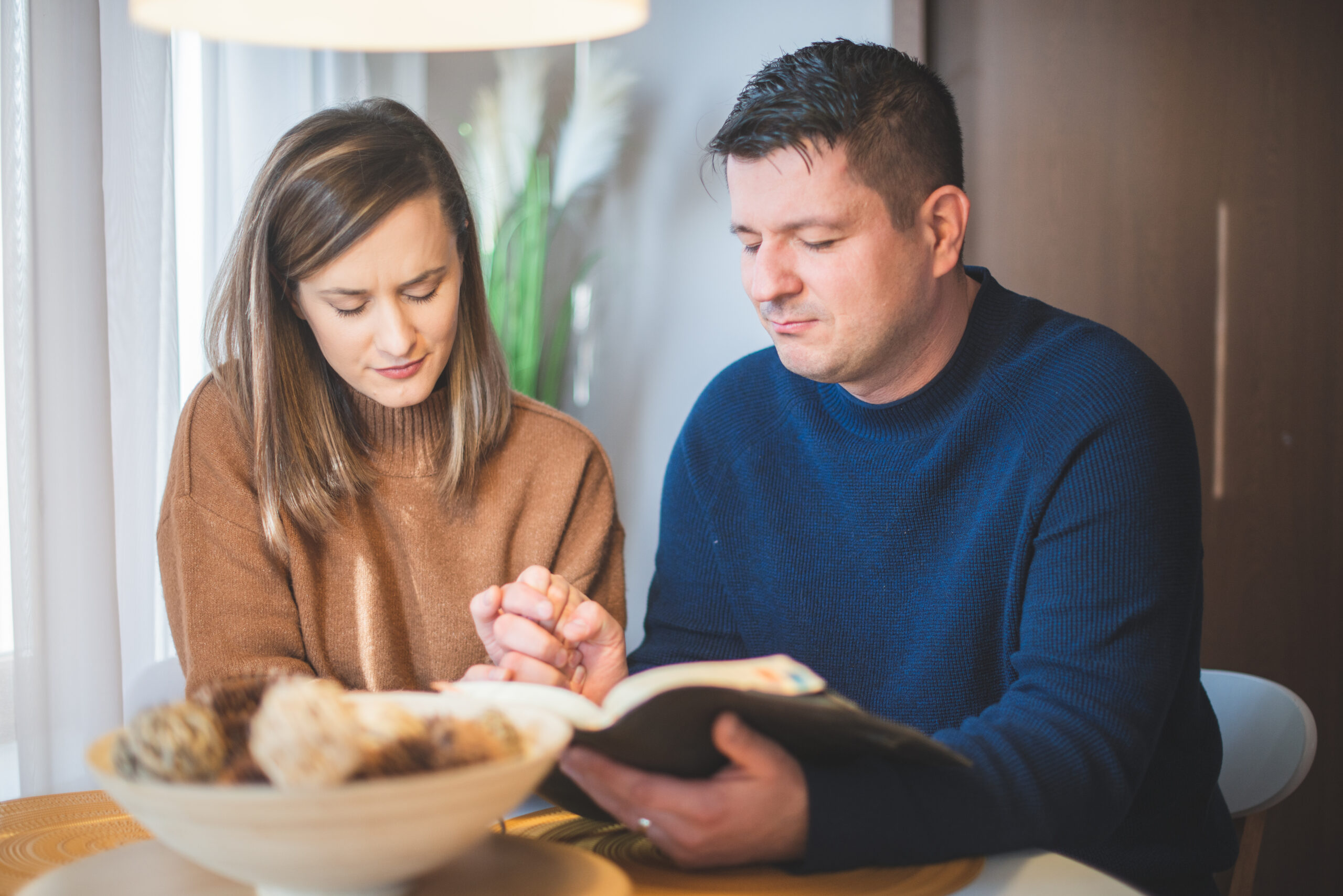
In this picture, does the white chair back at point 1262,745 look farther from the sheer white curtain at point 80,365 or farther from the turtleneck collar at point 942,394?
the sheer white curtain at point 80,365

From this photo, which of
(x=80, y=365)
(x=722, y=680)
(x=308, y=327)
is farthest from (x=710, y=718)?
(x=80, y=365)

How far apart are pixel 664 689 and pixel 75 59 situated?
1.55 m

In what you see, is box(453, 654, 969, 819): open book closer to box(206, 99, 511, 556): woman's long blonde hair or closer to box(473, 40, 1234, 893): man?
box(473, 40, 1234, 893): man

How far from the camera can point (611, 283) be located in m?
2.78

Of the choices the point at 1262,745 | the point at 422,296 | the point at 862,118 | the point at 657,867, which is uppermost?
the point at 862,118

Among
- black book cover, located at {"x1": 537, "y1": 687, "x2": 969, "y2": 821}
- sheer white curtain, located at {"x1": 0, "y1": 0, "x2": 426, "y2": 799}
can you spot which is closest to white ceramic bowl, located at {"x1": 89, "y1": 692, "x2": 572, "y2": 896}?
black book cover, located at {"x1": 537, "y1": 687, "x2": 969, "y2": 821}

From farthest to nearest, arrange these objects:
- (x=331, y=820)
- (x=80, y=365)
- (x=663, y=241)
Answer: (x=663, y=241)
(x=80, y=365)
(x=331, y=820)

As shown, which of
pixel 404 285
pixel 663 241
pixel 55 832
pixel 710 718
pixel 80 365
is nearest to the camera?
pixel 710 718

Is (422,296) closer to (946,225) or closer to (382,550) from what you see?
(382,550)

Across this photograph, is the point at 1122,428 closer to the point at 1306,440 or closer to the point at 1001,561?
the point at 1001,561

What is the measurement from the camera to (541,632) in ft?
3.66

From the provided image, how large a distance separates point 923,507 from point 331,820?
874 mm

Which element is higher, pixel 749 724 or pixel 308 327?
pixel 308 327

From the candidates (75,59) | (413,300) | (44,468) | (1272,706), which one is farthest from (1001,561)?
(75,59)
